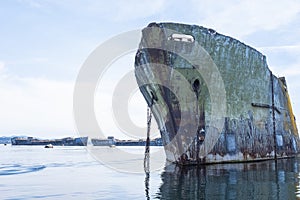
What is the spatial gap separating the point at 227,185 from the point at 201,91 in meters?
6.67

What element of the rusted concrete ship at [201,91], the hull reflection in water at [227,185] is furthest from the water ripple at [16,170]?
the hull reflection in water at [227,185]

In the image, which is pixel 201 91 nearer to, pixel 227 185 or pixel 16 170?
pixel 227 185

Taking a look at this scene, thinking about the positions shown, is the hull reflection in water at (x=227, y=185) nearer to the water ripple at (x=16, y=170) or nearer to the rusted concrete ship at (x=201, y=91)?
the rusted concrete ship at (x=201, y=91)

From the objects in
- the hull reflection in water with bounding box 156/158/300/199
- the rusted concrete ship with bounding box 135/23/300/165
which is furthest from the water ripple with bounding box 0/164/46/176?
the hull reflection in water with bounding box 156/158/300/199

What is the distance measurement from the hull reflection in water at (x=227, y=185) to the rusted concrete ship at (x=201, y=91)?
179 cm

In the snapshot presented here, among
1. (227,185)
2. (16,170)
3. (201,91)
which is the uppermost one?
(201,91)

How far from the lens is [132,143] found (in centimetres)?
12631

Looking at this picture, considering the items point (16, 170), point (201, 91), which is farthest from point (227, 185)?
point (16, 170)

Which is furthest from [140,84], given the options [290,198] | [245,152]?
[290,198]

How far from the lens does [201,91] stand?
17375mm

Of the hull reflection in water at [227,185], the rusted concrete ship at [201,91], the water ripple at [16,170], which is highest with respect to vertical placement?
the rusted concrete ship at [201,91]

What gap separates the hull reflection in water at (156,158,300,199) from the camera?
9750 mm

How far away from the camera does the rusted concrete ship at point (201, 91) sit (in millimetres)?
16891

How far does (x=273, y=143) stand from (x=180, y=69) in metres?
9.36
